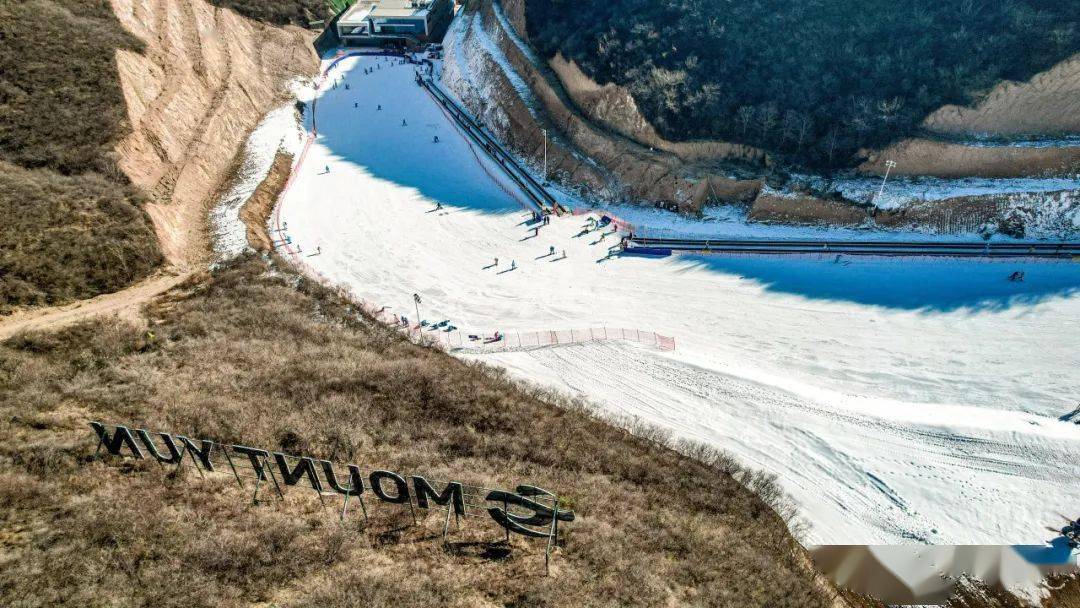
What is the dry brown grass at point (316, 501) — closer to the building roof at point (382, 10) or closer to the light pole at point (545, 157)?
the light pole at point (545, 157)

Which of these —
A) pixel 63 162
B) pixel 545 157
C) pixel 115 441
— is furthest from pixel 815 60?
pixel 63 162

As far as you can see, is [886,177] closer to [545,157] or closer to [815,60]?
[815,60]

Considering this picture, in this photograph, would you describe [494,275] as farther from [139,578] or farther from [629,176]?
[139,578]

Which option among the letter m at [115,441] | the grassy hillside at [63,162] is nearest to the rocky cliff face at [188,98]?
the grassy hillside at [63,162]

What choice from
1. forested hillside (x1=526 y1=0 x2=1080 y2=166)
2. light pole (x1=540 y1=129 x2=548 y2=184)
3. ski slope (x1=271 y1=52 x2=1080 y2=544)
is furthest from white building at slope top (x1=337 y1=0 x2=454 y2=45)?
ski slope (x1=271 y1=52 x2=1080 y2=544)

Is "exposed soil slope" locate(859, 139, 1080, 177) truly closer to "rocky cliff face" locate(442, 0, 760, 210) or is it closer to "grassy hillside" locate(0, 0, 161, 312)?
"rocky cliff face" locate(442, 0, 760, 210)

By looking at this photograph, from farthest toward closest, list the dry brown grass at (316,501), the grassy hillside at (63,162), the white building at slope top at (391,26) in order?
the white building at slope top at (391,26)
the grassy hillside at (63,162)
the dry brown grass at (316,501)

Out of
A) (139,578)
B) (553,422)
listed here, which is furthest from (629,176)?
(139,578)
